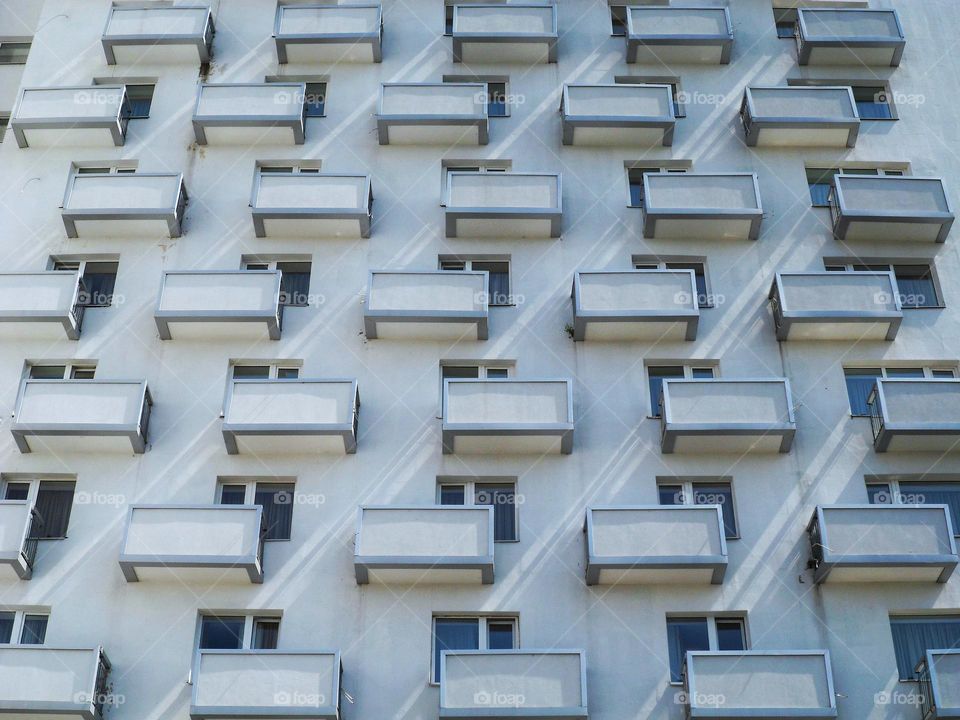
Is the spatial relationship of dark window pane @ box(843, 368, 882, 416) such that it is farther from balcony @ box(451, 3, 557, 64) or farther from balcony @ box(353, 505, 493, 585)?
balcony @ box(451, 3, 557, 64)

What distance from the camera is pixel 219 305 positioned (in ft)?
105

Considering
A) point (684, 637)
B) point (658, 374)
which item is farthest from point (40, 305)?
point (684, 637)

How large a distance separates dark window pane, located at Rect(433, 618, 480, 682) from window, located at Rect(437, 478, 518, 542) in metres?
2.12

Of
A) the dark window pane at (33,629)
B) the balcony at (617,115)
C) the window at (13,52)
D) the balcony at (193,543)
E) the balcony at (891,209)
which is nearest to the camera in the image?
the balcony at (193,543)

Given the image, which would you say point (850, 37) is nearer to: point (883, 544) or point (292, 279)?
point (883, 544)

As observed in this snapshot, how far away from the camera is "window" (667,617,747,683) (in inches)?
1124

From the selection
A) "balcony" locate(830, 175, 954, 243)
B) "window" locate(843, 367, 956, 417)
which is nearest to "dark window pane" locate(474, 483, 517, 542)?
"window" locate(843, 367, 956, 417)

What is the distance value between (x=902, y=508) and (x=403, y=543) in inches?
429

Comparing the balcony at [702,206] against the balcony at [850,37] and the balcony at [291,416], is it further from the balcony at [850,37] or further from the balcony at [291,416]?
the balcony at [291,416]

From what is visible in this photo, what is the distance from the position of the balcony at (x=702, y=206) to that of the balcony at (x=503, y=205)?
8.13ft

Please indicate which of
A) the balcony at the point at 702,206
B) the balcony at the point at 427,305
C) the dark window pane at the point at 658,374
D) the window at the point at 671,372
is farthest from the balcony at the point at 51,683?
the balcony at the point at 702,206

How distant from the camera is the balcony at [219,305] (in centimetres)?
3192

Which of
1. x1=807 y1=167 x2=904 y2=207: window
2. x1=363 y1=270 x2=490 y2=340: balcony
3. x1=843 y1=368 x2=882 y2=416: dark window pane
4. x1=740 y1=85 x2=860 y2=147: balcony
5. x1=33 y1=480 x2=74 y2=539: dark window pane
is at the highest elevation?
x1=740 y1=85 x2=860 y2=147: balcony

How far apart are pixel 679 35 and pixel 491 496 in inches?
602
